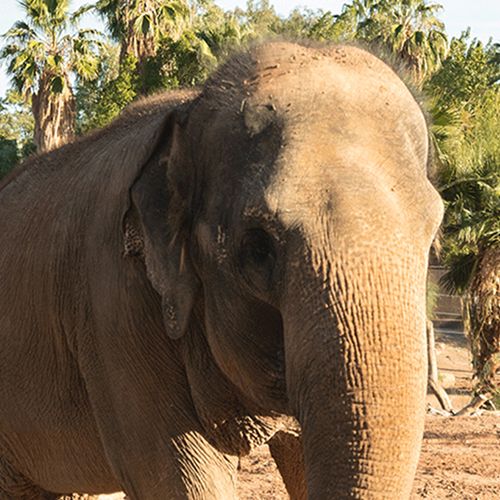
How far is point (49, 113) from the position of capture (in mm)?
21609

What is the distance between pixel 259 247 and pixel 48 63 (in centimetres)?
2060

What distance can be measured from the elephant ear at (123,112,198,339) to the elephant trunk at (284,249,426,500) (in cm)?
56

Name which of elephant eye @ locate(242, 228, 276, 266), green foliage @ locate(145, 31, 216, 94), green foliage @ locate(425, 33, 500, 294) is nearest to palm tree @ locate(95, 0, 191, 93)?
green foliage @ locate(145, 31, 216, 94)

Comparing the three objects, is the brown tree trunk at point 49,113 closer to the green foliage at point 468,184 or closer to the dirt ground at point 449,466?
the green foliage at point 468,184

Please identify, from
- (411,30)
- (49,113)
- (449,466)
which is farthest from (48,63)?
(449,466)

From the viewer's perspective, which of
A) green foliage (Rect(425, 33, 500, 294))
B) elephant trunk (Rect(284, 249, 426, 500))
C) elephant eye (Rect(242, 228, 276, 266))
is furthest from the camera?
green foliage (Rect(425, 33, 500, 294))

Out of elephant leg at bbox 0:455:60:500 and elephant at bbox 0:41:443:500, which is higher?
elephant at bbox 0:41:443:500

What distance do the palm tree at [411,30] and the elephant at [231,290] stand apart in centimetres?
1960

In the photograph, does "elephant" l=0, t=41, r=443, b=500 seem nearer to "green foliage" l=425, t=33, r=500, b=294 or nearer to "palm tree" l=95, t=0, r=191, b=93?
"green foliage" l=425, t=33, r=500, b=294

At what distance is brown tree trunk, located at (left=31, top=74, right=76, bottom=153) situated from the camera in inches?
842

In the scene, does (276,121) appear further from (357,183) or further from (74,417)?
(74,417)

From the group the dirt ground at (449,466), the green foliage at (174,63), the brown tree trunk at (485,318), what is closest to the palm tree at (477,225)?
the brown tree trunk at (485,318)

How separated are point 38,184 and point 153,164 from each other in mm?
1164

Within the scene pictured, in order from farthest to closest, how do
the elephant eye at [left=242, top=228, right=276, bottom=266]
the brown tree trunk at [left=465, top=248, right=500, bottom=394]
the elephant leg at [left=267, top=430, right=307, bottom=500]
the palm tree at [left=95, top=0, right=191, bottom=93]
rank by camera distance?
the palm tree at [left=95, top=0, right=191, bottom=93]
the brown tree trunk at [left=465, top=248, right=500, bottom=394]
the elephant leg at [left=267, top=430, right=307, bottom=500]
the elephant eye at [left=242, top=228, right=276, bottom=266]
